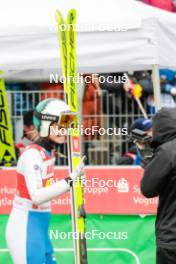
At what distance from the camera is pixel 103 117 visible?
10672 millimetres

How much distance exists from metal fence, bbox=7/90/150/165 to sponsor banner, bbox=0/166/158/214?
2.86 meters

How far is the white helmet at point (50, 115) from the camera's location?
21.1ft

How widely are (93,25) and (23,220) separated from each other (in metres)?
1.63

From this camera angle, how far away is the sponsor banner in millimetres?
7715

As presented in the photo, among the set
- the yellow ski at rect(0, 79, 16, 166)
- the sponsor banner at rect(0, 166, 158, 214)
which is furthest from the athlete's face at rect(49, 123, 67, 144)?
the yellow ski at rect(0, 79, 16, 166)

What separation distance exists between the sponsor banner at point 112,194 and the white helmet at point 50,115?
4.27ft

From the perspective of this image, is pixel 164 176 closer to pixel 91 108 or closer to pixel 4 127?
pixel 4 127

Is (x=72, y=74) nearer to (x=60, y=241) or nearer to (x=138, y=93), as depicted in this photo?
(x=60, y=241)

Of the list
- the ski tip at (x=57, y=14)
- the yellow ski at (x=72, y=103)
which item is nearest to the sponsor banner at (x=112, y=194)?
the yellow ski at (x=72, y=103)

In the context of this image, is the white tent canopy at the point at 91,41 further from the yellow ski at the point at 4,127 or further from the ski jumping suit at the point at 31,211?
the yellow ski at the point at 4,127

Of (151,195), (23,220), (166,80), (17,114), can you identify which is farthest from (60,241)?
(166,80)

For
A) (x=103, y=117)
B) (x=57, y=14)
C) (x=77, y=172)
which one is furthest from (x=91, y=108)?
(x=77, y=172)

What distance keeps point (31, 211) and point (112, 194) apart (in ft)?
4.68

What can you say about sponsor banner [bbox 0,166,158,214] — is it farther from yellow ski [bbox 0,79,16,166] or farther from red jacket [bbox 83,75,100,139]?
red jacket [bbox 83,75,100,139]
